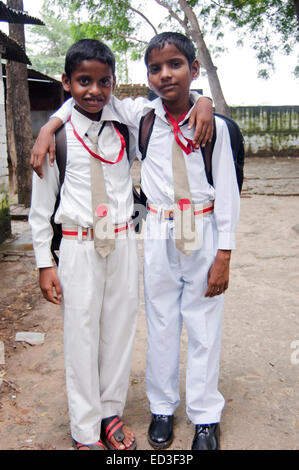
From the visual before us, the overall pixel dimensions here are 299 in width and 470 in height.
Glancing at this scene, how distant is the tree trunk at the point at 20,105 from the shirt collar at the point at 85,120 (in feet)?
21.1

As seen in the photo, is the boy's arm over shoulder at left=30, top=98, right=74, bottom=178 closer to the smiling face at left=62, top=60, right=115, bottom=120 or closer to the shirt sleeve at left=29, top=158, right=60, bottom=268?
the shirt sleeve at left=29, top=158, right=60, bottom=268

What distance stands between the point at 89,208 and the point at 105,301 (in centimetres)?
45

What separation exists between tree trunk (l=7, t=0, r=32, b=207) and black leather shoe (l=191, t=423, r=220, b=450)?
6.84 metres

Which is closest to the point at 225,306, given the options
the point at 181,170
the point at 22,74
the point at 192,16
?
the point at 181,170

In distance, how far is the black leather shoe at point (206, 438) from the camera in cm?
216

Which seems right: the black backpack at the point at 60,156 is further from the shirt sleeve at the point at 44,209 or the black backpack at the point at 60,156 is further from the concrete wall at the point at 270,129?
the concrete wall at the point at 270,129

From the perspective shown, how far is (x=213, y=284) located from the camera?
2.12m

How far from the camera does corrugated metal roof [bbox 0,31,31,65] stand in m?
5.57

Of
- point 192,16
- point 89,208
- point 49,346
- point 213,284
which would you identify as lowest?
point 49,346

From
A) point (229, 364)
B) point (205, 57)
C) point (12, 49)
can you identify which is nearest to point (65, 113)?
point (229, 364)

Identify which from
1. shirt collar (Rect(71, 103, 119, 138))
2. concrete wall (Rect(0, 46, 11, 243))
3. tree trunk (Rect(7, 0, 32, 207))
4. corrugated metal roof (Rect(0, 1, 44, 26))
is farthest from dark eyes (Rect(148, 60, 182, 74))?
tree trunk (Rect(7, 0, 32, 207))

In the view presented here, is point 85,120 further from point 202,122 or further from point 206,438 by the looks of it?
point 206,438

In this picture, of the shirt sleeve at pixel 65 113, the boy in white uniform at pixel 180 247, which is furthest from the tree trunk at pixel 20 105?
the boy in white uniform at pixel 180 247

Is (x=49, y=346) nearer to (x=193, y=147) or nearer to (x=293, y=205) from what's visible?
(x=193, y=147)
